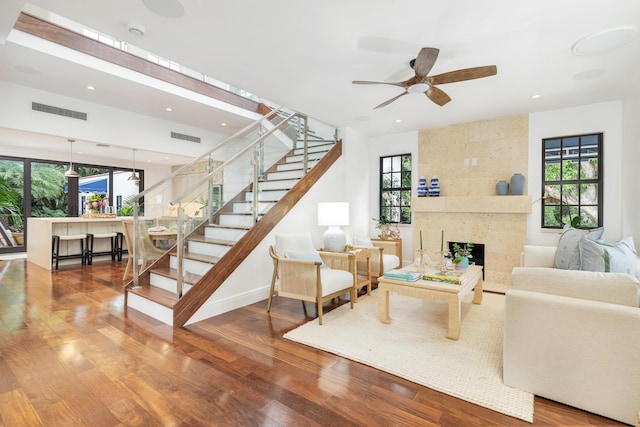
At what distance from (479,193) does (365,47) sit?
12.1 feet

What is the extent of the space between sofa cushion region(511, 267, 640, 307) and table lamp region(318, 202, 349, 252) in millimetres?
2508

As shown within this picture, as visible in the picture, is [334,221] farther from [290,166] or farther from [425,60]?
[425,60]

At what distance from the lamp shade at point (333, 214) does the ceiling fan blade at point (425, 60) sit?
2.07m

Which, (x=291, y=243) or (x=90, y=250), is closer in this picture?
(x=291, y=243)

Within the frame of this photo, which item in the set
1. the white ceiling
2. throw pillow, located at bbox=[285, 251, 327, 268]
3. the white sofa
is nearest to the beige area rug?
the white sofa

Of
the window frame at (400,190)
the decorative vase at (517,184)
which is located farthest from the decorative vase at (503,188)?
the window frame at (400,190)

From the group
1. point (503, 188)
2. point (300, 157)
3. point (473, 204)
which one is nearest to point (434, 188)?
point (473, 204)

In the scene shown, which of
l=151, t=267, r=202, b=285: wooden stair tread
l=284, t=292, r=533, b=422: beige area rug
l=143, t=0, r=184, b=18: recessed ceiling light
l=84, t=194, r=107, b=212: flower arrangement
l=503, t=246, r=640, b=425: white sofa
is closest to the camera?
l=503, t=246, r=640, b=425: white sofa

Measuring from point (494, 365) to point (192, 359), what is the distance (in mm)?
2369

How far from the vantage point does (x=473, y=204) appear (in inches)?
216

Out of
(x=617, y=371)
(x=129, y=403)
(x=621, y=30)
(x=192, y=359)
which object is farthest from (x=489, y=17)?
(x=129, y=403)

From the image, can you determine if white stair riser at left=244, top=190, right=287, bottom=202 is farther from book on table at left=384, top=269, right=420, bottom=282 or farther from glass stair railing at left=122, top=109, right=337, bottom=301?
book on table at left=384, top=269, right=420, bottom=282

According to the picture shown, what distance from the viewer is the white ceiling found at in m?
2.52

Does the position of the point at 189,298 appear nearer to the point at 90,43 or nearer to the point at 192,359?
the point at 192,359
